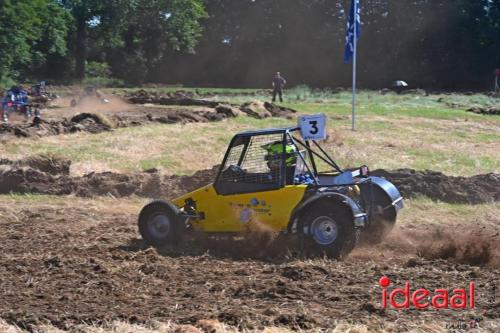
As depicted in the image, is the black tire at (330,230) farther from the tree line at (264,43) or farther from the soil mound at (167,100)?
the tree line at (264,43)

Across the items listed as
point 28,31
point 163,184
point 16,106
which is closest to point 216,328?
point 163,184

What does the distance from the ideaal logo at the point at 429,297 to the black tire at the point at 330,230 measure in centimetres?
139

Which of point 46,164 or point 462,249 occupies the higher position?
point 46,164

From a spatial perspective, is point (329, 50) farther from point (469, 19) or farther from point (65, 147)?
point (65, 147)

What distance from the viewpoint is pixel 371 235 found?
381 inches

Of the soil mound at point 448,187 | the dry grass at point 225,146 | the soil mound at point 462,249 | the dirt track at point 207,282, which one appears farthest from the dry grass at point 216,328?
the dry grass at point 225,146

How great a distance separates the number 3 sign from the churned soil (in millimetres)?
4937

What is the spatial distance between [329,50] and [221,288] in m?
66.2

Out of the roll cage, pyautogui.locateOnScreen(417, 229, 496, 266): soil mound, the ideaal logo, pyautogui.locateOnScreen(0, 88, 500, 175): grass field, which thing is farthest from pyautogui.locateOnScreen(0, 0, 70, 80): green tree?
the ideaal logo

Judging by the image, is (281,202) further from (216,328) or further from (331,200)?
(216,328)

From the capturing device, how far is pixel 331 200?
877cm

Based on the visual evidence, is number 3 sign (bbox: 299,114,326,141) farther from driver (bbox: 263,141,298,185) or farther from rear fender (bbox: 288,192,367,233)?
rear fender (bbox: 288,192,367,233)

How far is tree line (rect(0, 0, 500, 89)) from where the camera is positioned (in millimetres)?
64875

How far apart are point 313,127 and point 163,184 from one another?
5.89 metres
